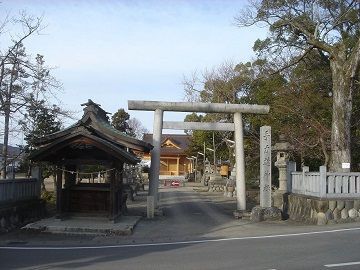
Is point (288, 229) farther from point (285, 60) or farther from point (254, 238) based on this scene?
point (285, 60)

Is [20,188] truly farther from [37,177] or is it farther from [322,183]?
[322,183]

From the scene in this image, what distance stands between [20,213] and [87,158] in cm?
313

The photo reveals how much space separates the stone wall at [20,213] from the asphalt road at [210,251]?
3.07 metres

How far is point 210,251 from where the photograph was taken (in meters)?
11.0

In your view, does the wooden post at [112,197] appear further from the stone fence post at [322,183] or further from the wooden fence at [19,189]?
the stone fence post at [322,183]

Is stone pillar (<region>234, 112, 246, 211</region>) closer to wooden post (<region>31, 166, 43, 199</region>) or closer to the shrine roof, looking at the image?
the shrine roof

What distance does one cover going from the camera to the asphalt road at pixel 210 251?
933cm

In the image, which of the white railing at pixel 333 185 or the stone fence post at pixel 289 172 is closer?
the white railing at pixel 333 185

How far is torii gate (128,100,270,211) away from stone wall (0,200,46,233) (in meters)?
4.83

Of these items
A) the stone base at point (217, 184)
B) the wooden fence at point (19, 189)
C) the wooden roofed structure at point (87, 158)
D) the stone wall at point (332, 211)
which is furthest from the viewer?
the stone base at point (217, 184)

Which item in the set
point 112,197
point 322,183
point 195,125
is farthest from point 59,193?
point 322,183

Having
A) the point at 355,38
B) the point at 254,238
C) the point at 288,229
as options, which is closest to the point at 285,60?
the point at 355,38

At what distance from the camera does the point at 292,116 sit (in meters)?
27.4

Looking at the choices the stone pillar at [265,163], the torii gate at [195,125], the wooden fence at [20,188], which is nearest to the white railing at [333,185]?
the stone pillar at [265,163]
